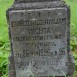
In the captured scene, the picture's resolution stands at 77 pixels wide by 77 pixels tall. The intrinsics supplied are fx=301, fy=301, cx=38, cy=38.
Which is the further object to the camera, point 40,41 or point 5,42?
point 5,42

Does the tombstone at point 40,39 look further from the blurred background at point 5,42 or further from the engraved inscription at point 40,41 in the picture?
the blurred background at point 5,42

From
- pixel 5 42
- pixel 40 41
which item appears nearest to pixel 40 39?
pixel 40 41

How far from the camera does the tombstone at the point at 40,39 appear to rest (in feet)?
12.2

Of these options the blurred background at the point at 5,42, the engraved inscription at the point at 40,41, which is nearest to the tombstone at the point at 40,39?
the engraved inscription at the point at 40,41

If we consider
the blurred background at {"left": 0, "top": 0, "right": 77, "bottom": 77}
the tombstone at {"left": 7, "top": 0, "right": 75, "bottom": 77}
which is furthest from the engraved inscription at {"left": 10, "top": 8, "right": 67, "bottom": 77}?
the blurred background at {"left": 0, "top": 0, "right": 77, "bottom": 77}

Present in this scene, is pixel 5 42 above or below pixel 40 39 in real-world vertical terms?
below

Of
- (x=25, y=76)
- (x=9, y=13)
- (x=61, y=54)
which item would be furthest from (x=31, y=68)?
(x=9, y=13)

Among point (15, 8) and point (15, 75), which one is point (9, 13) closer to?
point (15, 8)

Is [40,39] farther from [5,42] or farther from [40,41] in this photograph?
[5,42]

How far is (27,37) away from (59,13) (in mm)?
518

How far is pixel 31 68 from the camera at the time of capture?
4.05 meters

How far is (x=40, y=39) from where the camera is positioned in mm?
3883

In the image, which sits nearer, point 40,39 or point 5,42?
point 40,39

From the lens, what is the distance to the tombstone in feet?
12.2
